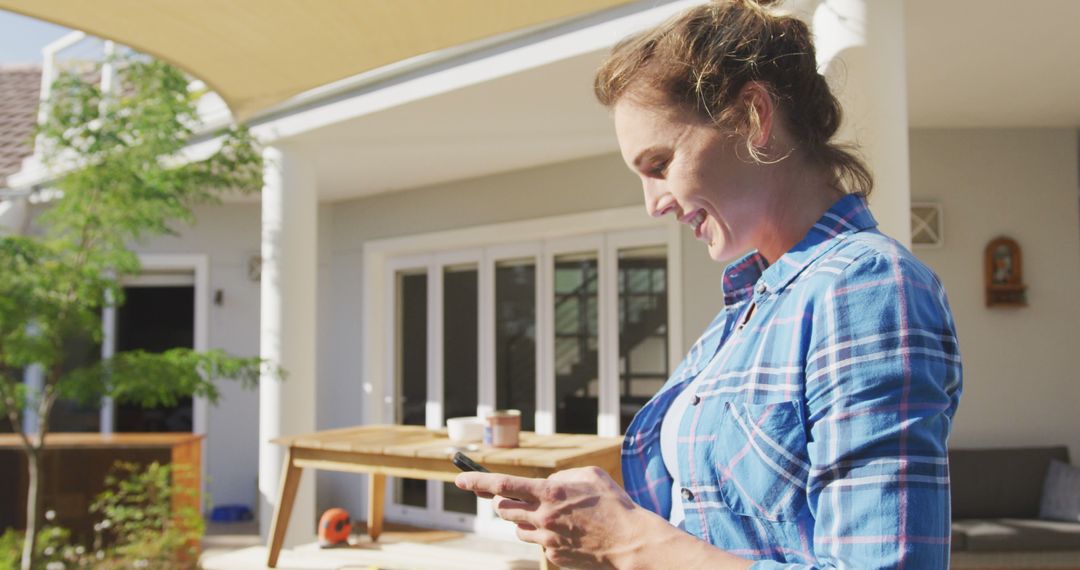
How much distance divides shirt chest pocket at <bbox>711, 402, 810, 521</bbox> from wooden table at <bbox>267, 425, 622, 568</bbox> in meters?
1.84

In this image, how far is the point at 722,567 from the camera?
2.56 ft

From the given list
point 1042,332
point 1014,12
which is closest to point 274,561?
point 1014,12

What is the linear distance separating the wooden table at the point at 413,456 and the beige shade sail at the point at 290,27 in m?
1.47

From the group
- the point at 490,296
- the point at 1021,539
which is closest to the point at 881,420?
the point at 1021,539

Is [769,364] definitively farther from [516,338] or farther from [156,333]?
[156,333]

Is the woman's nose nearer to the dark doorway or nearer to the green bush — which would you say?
the green bush

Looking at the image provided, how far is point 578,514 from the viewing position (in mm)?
850

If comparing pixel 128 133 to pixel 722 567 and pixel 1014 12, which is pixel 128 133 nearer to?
pixel 1014 12

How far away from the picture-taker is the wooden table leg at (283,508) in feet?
10.9

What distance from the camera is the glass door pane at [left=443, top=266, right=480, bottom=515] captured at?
7312 mm

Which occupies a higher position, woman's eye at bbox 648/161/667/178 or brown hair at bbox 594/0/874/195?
brown hair at bbox 594/0/874/195

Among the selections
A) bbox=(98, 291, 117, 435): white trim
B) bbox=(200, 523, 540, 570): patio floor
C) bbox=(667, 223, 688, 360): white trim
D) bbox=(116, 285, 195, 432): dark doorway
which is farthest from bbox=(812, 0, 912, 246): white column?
bbox=(116, 285, 195, 432): dark doorway

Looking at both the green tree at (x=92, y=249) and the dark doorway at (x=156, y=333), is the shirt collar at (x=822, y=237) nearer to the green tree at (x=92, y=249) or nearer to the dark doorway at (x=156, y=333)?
the green tree at (x=92, y=249)

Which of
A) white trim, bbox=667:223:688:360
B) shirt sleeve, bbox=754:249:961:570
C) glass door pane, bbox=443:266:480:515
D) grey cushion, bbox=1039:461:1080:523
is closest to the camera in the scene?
shirt sleeve, bbox=754:249:961:570
